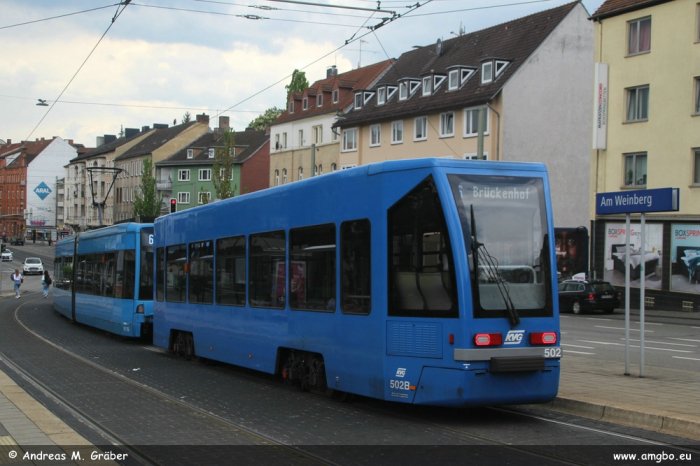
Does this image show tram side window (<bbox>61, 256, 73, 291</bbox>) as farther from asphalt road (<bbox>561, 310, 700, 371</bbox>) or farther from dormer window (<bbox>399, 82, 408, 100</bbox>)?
dormer window (<bbox>399, 82, 408, 100</bbox>)

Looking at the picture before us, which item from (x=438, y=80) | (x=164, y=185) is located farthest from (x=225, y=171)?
(x=164, y=185)

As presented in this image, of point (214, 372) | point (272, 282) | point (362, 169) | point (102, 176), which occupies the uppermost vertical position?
point (102, 176)

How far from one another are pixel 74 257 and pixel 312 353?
19975mm

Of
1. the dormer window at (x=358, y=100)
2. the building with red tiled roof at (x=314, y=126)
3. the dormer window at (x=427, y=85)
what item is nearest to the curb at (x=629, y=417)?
the dormer window at (x=427, y=85)

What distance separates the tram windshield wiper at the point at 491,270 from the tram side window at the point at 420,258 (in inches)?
11.7

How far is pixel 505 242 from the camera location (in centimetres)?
923

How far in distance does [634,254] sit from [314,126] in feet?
108

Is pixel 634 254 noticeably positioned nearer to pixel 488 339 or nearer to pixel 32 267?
pixel 488 339

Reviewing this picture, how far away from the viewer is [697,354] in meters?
18.1

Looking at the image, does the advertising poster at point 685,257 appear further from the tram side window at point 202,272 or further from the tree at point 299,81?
the tree at point 299,81

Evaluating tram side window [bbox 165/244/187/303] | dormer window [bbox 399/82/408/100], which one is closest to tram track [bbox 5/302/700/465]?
tram side window [bbox 165/244/187/303]

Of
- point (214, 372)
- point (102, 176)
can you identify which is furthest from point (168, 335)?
point (102, 176)

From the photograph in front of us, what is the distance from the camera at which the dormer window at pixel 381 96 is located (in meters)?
57.4

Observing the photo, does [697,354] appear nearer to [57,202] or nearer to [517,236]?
[517,236]
